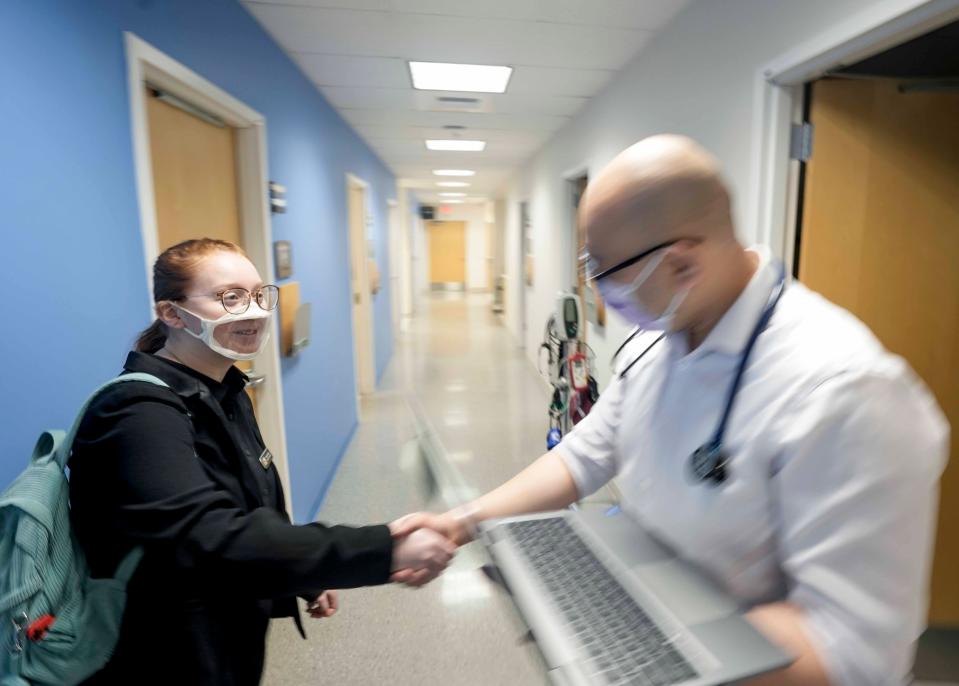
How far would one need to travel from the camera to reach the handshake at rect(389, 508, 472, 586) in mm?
1041

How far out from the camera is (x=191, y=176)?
1967 mm

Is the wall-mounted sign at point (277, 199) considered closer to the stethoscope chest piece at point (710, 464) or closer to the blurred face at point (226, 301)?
the blurred face at point (226, 301)

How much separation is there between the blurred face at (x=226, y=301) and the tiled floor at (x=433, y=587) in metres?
0.62

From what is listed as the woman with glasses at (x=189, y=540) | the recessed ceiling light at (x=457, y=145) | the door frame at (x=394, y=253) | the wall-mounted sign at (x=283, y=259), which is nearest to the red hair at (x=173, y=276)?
the woman with glasses at (x=189, y=540)

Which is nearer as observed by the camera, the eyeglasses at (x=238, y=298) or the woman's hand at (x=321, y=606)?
the eyeglasses at (x=238, y=298)

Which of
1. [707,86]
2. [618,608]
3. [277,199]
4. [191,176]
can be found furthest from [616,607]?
[277,199]

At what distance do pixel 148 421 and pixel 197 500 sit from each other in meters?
0.16

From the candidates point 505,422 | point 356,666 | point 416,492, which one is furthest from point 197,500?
point 505,422

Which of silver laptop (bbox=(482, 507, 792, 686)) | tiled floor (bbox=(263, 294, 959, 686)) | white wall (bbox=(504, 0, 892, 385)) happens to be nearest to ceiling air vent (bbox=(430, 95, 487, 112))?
white wall (bbox=(504, 0, 892, 385))

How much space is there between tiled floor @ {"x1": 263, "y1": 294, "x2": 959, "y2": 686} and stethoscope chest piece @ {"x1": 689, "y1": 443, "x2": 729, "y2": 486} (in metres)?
0.35

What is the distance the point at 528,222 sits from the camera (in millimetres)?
6836

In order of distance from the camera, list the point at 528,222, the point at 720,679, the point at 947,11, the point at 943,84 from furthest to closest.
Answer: the point at 528,222
the point at 943,84
the point at 947,11
the point at 720,679

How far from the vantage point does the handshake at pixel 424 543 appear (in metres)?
1.04

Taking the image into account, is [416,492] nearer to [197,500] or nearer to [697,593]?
[197,500]
